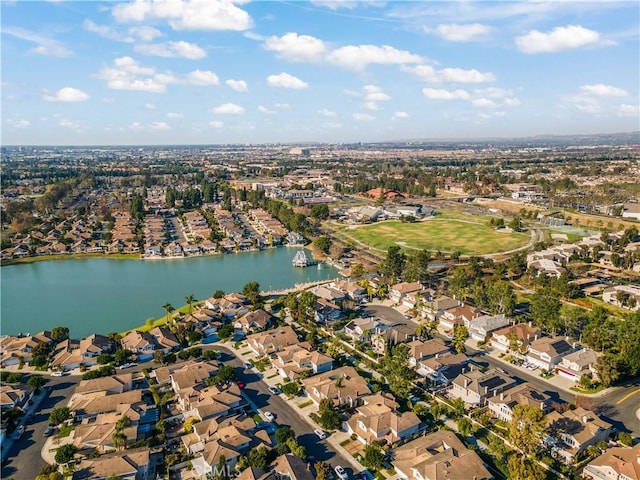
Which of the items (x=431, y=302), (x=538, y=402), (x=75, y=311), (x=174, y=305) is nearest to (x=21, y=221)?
(x=75, y=311)

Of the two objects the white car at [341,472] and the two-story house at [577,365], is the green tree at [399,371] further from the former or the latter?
the two-story house at [577,365]

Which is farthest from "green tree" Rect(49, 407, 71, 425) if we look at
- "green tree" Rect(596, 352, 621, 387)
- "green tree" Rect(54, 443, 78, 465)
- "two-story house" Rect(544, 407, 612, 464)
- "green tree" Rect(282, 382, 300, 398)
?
"green tree" Rect(596, 352, 621, 387)

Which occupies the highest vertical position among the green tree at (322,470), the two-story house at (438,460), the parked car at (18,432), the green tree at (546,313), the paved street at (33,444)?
the green tree at (546,313)

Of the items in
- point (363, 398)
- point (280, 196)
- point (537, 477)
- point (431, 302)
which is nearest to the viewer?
point (537, 477)

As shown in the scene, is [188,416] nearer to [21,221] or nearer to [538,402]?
[538,402]

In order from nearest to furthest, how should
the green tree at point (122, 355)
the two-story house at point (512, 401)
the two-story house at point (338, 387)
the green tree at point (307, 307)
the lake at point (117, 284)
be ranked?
the two-story house at point (512, 401) → the two-story house at point (338, 387) → the green tree at point (122, 355) → the green tree at point (307, 307) → the lake at point (117, 284)

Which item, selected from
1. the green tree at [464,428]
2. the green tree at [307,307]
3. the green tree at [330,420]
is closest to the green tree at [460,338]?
the green tree at [464,428]
